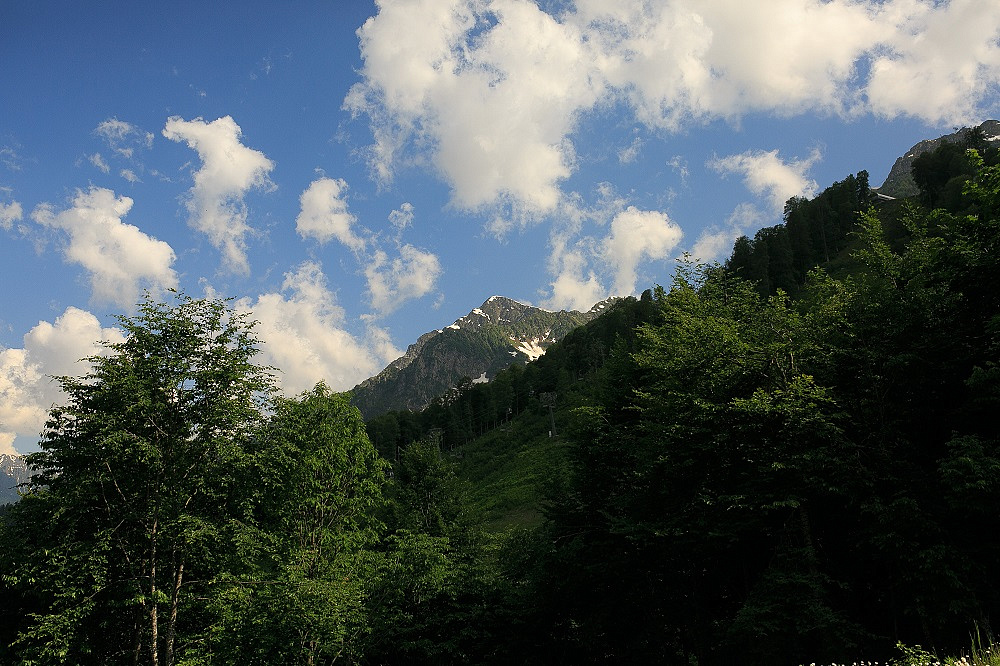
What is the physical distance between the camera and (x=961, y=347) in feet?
62.0

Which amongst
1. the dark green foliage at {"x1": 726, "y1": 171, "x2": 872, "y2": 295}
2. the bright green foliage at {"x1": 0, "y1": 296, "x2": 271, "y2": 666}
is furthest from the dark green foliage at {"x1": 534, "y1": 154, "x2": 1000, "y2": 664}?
the dark green foliage at {"x1": 726, "y1": 171, "x2": 872, "y2": 295}

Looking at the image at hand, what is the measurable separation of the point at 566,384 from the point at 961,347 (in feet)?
355

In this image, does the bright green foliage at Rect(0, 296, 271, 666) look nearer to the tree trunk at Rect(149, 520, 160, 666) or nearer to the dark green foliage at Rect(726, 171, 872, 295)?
the tree trunk at Rect(149, 520, 160, 666)

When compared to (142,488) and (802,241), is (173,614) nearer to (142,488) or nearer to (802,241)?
(142,488)

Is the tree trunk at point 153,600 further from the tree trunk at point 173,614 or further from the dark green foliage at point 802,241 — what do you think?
the dark green foliage at point 802,241

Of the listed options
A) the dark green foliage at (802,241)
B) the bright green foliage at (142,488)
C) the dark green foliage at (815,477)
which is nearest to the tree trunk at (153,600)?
the bright green foliage at (142,488)

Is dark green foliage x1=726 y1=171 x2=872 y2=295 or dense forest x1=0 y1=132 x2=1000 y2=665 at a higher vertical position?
dark green foliage x1=726 y1=171 x2=872 y2=295

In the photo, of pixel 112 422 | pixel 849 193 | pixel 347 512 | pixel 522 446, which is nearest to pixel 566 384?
pixel 522 446

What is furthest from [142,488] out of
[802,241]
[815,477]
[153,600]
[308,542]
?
[802,241]

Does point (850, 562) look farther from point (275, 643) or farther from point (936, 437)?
point (275, 643)

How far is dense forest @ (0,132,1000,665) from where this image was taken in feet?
59.2

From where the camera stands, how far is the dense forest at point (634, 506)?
18047 mm

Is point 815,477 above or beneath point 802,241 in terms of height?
beneath

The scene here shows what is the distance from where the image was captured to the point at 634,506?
25219mm
